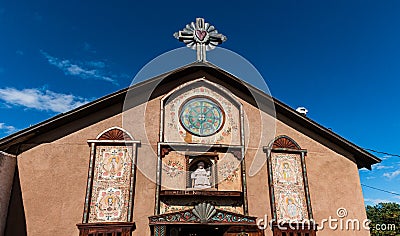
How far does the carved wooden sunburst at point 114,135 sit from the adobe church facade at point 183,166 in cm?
3

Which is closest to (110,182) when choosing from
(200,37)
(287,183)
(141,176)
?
(141,176)

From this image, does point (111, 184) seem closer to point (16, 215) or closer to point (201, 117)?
point (16, 215)

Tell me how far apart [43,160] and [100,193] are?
6.84 ft

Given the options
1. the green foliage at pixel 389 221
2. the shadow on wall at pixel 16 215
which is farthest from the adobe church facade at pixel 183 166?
the green foliage at pixel 389 221

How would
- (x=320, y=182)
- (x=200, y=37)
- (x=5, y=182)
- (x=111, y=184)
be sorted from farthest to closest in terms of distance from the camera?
(x=200, y=37)
(x=320, y=182)
(x=111, y=184)
(x=5, y=182)

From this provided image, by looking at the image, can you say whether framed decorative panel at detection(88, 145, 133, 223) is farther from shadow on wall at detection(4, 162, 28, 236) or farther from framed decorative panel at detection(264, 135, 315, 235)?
framed decorative panel at detection(264, 135, 315, 235)

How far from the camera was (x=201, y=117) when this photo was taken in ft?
39.9

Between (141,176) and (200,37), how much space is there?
618 cm

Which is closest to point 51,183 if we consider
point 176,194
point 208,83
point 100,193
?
point 100,193

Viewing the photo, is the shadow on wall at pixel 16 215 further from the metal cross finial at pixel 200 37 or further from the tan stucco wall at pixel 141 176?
the metal cross finial at pixel 200 37

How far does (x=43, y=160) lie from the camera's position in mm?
10383

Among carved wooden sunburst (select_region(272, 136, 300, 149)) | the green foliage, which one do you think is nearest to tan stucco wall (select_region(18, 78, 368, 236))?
carved wooden sunburst (select_region(272, 136, 300, 149))

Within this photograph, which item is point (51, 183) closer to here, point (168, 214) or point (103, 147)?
point (103, 147)

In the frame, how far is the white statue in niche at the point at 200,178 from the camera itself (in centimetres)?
1113
